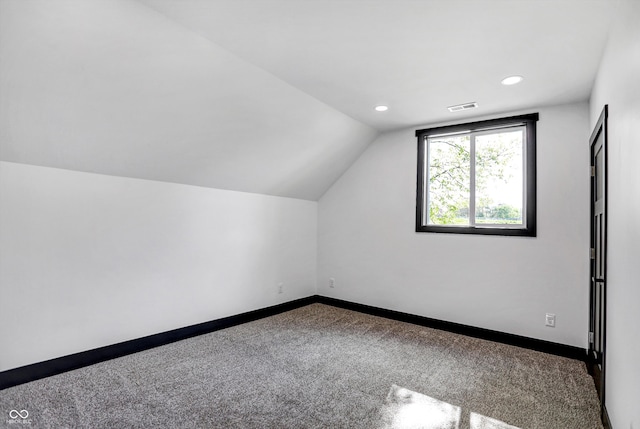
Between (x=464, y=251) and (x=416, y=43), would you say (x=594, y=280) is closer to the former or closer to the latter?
(x=464, y=251)

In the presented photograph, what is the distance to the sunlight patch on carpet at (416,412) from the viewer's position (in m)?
2.09

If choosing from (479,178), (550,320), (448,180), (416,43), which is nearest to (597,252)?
(550,320)

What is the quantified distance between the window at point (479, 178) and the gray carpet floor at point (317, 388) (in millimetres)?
1292

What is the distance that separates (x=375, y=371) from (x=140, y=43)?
288 centimetres

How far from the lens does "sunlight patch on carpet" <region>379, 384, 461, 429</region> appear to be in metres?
2.09

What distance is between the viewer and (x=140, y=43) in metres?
2.14

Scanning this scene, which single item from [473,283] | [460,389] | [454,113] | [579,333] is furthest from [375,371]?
[454,113]

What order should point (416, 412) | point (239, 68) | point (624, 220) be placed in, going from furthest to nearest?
1. point (239, 68)
2. point (416, 412)
3. point (624, 220)

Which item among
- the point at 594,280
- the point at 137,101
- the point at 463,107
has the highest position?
the point at 463,107

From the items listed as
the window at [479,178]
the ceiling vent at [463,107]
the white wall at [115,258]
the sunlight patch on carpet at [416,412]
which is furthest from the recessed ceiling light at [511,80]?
the white wall at [115,258]

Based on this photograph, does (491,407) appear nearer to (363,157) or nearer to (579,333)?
(579,333)

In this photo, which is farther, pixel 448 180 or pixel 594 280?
pixel 448 180

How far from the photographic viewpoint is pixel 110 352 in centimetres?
294

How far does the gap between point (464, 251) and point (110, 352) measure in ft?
11.8
